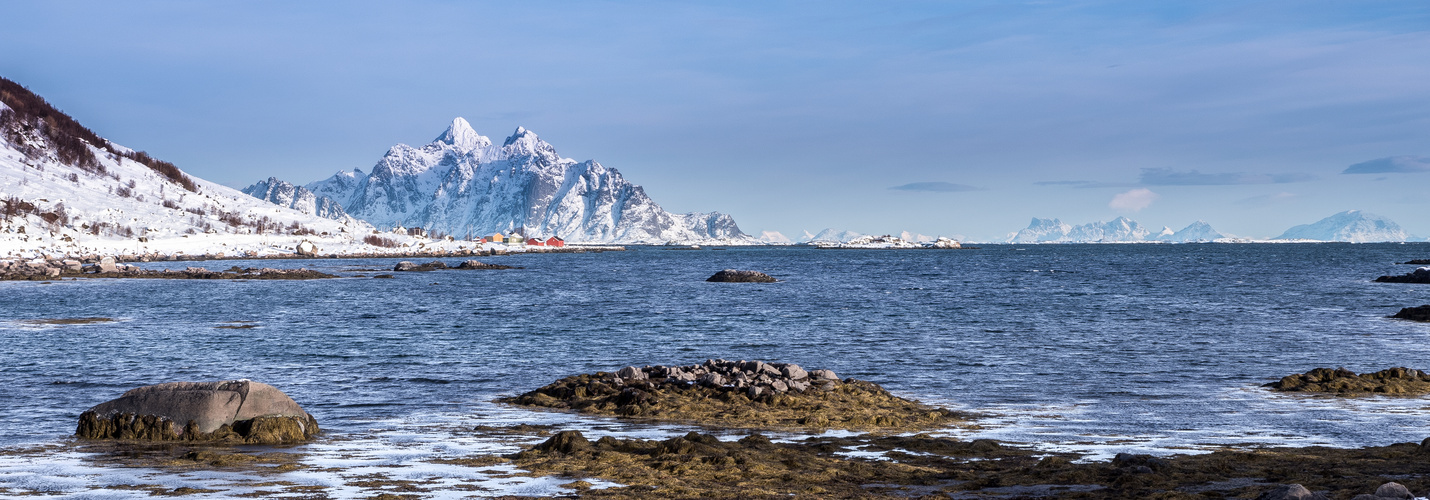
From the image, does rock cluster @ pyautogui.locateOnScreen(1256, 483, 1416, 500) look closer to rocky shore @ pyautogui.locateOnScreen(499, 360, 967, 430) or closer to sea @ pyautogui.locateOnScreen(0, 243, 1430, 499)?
sea @ pyautogui.locateOnScreen(0, 243, 1430, 499)

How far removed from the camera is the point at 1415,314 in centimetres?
5156

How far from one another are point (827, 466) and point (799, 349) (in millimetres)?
23734

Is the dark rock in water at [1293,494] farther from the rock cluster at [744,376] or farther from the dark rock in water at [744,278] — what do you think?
the dark rock in water at [744,278]

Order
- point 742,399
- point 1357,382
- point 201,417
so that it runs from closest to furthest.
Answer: point 201,417 < point 742,399 < point 1357,382

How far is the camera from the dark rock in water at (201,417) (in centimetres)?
1884

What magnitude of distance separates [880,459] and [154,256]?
499 ft

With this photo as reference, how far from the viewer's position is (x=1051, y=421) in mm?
21797

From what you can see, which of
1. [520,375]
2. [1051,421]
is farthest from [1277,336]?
[520,375]

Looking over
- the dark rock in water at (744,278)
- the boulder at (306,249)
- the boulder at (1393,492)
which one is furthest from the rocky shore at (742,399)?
the boulder at (306,249)

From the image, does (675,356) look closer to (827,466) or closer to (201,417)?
(201,417)

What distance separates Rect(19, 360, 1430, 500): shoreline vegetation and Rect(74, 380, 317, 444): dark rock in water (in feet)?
1.34

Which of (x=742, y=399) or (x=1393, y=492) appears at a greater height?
(x=1393, y=492)

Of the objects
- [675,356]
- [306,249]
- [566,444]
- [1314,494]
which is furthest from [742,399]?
[306,249]

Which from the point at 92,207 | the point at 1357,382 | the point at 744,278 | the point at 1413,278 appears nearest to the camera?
the point at 1357,382
